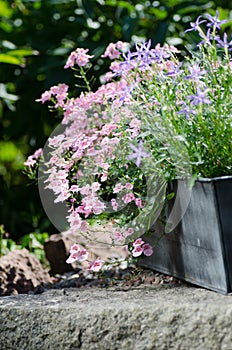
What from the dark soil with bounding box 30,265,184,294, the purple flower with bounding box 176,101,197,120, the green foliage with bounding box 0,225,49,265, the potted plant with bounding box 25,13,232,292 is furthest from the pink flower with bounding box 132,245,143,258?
the green foliage with bounding box 0,225,49,265

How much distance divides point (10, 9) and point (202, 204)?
244cm

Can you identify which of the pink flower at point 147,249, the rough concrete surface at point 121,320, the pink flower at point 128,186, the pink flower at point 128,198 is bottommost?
the rough concrete surface at point 121,320

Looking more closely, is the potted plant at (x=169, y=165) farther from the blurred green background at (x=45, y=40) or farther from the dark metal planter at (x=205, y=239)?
the blurred green background at (x=45, y=40)

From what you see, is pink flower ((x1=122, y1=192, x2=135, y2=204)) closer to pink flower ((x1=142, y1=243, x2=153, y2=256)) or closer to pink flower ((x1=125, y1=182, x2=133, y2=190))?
pink flower ((x1=125, y1=182, x2=133, y2=190))

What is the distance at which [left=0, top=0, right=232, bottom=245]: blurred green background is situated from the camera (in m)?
3.24

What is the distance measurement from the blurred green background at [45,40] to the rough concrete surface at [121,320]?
4.97ft

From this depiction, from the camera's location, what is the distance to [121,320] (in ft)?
5.37

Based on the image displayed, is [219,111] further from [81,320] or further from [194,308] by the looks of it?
[81,320]

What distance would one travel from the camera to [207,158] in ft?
5.65

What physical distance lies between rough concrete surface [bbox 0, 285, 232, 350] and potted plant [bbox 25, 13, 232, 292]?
115 mm

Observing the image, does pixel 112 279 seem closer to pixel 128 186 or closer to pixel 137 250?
pixel 137 250

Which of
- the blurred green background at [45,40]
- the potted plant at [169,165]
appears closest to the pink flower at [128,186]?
the potted plant at [169,165]

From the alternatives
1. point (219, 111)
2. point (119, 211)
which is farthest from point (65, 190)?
point (219, 111)

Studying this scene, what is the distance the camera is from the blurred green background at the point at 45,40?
324 centimetres
